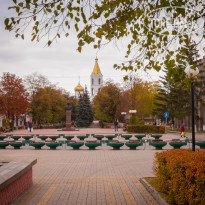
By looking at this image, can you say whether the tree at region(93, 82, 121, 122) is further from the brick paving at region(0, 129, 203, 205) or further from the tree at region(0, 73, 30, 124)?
the brick paving at region(0, 129, 203, 205)

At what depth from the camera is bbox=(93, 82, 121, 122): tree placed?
58281 millimetres

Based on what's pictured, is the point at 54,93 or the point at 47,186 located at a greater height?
the point at 54,93

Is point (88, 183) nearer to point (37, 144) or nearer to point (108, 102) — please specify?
point (37, 144)

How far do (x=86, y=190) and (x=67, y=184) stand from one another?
3.41 ft

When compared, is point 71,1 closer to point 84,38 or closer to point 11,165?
point 84,38

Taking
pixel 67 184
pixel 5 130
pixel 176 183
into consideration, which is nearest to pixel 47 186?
pixel 67 184

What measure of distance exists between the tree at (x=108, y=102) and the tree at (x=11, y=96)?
49.8 ft

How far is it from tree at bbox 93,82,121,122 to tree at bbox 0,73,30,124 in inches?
597

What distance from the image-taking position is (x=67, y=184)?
8852 mm

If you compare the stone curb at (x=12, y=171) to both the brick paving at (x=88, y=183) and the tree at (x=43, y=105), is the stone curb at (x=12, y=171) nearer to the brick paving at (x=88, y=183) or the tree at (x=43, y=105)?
the brick paving at (x=88, y=183)

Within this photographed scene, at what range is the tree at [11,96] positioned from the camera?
50625mm

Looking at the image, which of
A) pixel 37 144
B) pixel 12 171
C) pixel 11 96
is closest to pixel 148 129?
pixel 37 144

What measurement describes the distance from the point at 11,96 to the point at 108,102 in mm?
18933

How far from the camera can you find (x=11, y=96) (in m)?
51.5
